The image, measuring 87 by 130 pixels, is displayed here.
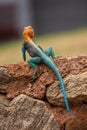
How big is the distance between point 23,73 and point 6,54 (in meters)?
8.44

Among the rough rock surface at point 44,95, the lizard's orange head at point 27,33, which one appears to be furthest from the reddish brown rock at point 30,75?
the lizard's orange head at point 27,33

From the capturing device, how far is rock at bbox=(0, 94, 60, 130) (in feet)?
23.1

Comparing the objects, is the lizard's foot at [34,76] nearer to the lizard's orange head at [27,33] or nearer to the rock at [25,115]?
the rock at [25,115]

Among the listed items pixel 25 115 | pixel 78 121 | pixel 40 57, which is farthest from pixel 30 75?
pixel 78 121

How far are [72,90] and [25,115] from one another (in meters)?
0.52

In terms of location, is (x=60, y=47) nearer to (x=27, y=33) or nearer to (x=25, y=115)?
(x=27, y=33)

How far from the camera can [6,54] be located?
15.5 metres

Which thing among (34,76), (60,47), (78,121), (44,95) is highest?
(34,76)

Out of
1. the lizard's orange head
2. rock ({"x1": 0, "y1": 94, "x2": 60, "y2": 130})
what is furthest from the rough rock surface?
the lizard's orange head

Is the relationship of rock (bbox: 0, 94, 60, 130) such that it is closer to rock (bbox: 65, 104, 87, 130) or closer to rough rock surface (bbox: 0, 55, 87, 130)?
rough rock surface (bbox: 0, 55, 87, 130)

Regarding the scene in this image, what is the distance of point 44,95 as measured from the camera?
280 inches

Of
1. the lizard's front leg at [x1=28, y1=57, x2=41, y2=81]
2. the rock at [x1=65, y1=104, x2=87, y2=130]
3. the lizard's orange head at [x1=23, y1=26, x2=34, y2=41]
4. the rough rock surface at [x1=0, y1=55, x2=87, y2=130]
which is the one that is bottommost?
the rock at [x1=65, y1=104, x2=87, y2=130]

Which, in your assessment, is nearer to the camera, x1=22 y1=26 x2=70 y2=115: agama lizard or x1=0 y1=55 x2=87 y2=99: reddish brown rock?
x1=22 y1=26 x2=70 y2=115: agama lizard

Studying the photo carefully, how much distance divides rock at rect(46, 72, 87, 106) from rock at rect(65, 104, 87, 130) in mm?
94
